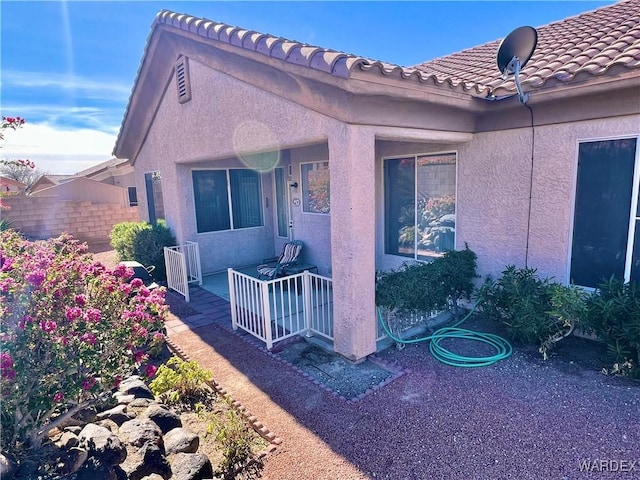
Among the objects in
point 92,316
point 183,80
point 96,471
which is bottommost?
point 96,471

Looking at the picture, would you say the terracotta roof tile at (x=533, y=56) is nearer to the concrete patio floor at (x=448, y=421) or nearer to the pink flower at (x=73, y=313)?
the pink flower at (x=73, y=313)

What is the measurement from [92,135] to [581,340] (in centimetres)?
3259

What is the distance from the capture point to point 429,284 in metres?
6.23

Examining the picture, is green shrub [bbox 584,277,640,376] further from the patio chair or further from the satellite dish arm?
the patio chair

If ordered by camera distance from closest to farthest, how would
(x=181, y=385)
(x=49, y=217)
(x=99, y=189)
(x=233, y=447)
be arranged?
1. (x=233, y=447)
2. (x=181, y=385)
3. (x=49, y=217)
4. (x=99, y=189)

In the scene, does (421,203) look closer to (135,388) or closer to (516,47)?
(516,47)

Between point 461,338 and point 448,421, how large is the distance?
96.5 inches

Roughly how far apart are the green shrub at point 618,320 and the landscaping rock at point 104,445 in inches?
244

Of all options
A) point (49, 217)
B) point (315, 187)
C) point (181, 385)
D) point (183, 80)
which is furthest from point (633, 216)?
point (49, 217)

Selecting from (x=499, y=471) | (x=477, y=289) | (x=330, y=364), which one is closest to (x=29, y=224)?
(x=330, y=364)

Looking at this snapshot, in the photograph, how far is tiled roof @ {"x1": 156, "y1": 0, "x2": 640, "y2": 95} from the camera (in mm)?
4766

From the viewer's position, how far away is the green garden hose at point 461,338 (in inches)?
222

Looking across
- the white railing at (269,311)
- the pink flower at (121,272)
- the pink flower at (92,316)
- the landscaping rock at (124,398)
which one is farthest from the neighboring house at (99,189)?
the pink flower at (92,316)

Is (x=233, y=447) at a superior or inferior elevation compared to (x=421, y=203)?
inferior
